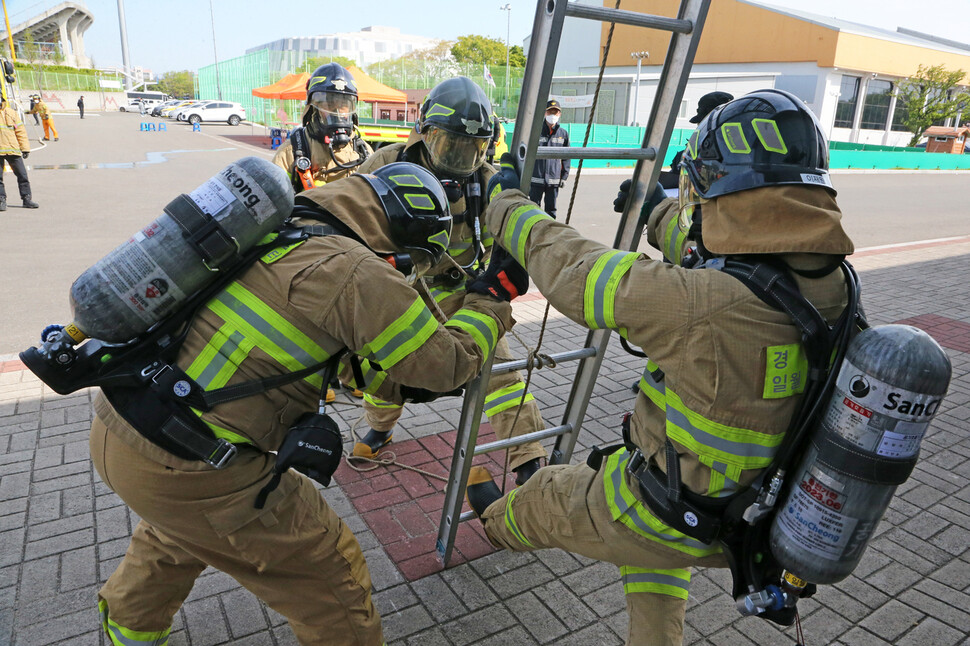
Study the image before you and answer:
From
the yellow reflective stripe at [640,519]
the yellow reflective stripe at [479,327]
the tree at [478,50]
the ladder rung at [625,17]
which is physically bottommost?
the yellow reflective stripe at [640,519]

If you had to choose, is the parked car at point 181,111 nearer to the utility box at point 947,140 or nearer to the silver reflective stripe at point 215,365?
the utility box at point 947,140

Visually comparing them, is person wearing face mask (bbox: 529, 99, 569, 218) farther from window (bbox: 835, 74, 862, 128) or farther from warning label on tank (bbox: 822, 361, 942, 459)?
window (bbox: 835, 74, 862, 128)

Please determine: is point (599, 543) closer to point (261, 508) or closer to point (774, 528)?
point (774, 528)

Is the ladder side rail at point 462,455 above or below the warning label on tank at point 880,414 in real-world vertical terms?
below

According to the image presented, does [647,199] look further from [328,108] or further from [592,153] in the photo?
[328,108]

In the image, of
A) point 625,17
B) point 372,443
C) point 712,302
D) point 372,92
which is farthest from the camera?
point 372,92

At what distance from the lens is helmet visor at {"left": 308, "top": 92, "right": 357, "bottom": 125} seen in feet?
17.9

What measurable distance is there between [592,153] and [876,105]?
48458mm

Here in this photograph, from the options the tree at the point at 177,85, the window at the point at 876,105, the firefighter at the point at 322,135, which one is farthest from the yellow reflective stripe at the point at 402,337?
the tree at the point at 177,85

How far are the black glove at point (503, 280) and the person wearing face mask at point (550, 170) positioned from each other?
7134 millimetres

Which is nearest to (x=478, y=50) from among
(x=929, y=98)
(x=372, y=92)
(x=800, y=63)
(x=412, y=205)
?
(x=800, y=63)

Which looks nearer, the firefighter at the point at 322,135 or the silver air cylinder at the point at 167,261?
the silver air cylinder at the point at 167,261

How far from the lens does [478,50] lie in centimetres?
6962

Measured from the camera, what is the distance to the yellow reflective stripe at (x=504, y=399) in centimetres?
343
